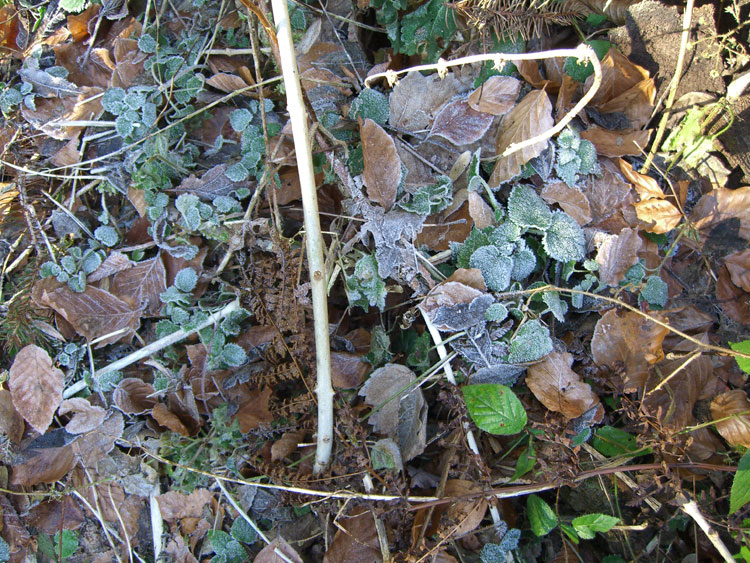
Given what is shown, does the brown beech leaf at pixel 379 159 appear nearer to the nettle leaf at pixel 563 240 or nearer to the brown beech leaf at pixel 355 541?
the nettle leaf at pixel 563 240

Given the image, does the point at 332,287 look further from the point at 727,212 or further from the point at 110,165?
the point at 727,212

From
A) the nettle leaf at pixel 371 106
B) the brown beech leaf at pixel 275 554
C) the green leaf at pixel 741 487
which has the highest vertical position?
the nettle leaf at pixel 371 106

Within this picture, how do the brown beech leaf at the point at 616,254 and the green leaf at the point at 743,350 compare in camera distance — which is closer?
the green leaf at the point at 743,350

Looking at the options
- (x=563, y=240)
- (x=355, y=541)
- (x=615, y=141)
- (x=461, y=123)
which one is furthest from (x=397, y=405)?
(x=615, y=141)

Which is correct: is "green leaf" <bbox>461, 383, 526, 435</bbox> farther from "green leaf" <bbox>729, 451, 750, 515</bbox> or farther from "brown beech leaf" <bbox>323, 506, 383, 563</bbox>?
"green leaf" <bbox>729, 451, 750, 515</bbox>

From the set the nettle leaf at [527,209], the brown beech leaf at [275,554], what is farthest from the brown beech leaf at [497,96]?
the brown beech leaf at [275,554]

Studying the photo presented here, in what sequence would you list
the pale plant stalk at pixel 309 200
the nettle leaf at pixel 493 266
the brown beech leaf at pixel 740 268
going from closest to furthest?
the pale plant stalk at pixel 309 200, the nettle leaf at pixel 493 266, the brown beech leaf at pixel 740 268

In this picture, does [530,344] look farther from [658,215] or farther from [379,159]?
[379,159]

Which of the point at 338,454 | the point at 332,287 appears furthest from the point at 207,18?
the point at 338,454

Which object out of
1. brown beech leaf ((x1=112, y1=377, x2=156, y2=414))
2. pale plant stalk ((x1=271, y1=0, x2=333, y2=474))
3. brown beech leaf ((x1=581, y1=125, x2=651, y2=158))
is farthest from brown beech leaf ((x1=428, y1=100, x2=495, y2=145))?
brown beech leaf ((x1=112, y1=377, x2=156, y2=414))
